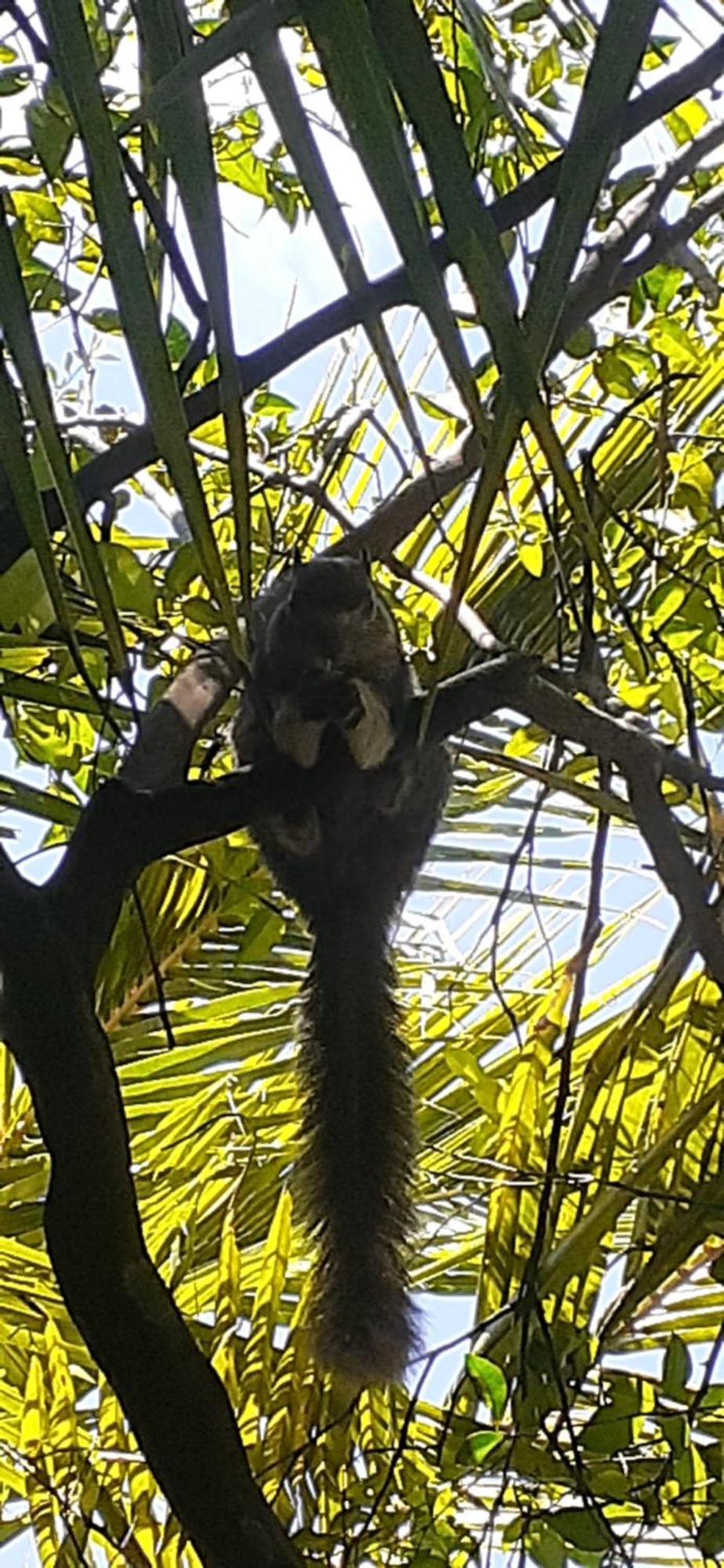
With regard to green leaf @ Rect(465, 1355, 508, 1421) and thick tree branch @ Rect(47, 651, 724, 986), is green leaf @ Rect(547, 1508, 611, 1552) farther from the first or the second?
thick tree branch @ Rect(47, 651, 724, 986)

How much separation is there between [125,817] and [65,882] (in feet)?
0.16

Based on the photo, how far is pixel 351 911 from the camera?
157 cm

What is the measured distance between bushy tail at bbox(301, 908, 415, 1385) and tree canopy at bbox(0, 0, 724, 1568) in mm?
35

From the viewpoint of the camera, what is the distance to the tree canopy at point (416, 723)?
16.6 inches

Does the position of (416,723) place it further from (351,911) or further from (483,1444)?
(483,1444)

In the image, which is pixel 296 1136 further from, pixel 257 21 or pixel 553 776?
pixel 257 21


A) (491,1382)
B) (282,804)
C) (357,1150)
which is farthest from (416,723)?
(491,1382)

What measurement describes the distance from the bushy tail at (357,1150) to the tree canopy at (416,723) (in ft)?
0.11

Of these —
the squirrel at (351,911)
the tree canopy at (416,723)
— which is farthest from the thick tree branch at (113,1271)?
the squirrel at (351,911)

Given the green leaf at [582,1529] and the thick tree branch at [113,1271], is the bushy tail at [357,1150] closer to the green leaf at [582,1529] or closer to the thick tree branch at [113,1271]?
the green leaf at [582,1529]

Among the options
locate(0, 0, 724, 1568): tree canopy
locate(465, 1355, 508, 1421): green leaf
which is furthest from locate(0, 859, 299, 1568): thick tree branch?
locate(465, 1355, 508, 1421): green leaf

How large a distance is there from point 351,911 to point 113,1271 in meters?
0.77

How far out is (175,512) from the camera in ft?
5.18

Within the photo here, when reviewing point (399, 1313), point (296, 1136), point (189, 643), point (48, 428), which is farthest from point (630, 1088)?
point (48, 428)
